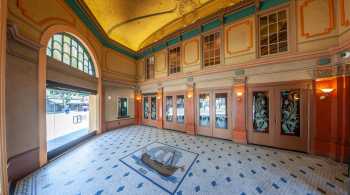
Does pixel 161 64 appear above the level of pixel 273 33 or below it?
below

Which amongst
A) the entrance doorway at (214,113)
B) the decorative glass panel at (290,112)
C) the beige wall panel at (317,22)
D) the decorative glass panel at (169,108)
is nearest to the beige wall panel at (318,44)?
the beige wall panel at (317,22)

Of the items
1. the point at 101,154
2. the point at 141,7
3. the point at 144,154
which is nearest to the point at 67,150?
the point at 101,154

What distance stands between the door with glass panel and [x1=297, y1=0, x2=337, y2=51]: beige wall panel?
5019 mm

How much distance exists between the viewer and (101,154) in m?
3.82

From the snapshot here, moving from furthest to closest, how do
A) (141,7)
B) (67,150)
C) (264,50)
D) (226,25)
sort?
(141,7) → (226,25) → (264,50) → (67,150)

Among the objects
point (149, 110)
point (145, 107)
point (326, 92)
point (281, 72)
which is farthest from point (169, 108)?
point (326, 92)

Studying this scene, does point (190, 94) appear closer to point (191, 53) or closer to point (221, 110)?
point (221, 110)

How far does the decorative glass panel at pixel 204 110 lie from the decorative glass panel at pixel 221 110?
423 mm

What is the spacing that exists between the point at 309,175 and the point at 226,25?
216 inches

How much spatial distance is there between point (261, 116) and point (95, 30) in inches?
324

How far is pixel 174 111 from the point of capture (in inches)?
278

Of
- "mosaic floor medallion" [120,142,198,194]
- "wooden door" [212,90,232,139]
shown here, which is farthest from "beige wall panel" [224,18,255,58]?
"mosaic floor medallion" [120,142,198,194]

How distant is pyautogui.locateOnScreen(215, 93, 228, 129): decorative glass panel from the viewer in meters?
5.32

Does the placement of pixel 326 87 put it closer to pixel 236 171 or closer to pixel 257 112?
pixel 257 112
